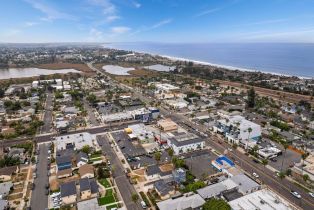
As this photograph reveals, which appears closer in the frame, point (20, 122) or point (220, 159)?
point (220, 159)

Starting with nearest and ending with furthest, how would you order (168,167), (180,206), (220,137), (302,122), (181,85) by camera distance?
(180,206) → (168,167) → (220,137) → (302,122) → (181,85)

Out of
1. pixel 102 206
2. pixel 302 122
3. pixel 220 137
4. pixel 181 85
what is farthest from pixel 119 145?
pixel 181 85

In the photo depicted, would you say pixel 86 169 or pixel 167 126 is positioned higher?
pixel 167 126

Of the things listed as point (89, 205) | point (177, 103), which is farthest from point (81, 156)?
point (177, 103)

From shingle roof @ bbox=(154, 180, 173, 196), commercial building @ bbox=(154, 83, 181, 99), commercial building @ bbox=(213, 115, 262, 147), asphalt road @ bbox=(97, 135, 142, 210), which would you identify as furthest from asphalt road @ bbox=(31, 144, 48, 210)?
commercial building @ bbox=(154, 83, 181, 99)

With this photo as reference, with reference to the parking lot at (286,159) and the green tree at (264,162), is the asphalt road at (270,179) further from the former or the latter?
the parking lot at (286,159)

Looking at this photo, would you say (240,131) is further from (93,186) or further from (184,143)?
(93,186)

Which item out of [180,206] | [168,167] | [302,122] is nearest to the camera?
[180,206]

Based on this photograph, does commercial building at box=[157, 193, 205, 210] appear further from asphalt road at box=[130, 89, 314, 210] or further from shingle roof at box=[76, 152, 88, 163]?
shingle roof at box=[76, 152, 88, 163]

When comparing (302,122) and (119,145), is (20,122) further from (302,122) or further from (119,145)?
(302,122)
